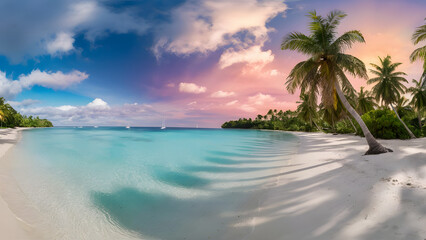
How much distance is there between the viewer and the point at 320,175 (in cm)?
622

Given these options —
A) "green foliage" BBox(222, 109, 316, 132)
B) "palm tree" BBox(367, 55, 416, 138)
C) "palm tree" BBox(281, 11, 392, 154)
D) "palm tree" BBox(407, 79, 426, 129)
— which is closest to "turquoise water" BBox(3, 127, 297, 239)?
"palm tree" BBox(281, 11, 392, 154)

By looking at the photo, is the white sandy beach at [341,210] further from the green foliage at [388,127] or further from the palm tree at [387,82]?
the palm tree at [387,82]

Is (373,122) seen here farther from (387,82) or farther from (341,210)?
(341,210)

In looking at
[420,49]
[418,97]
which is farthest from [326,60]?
[418,97]

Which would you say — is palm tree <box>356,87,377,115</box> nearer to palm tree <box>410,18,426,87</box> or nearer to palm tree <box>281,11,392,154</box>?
palm tree <box>410,18,426,87</box>

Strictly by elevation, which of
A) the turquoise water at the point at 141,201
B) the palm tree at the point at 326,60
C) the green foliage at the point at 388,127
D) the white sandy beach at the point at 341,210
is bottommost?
the turquoise water at the point at 141,201

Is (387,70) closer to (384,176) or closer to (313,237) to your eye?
(384,176)

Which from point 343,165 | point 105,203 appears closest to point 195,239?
point 105,203

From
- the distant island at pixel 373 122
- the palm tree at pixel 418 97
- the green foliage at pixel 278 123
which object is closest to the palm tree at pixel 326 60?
the distant island at pixel 373 122

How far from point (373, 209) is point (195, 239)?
3643mm

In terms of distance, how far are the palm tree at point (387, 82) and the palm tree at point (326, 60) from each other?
63.8ft

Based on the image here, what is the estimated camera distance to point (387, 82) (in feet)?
77.2

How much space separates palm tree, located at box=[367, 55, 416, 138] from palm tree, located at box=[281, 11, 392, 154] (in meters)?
19.4

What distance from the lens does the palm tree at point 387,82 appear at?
76.4 ft
